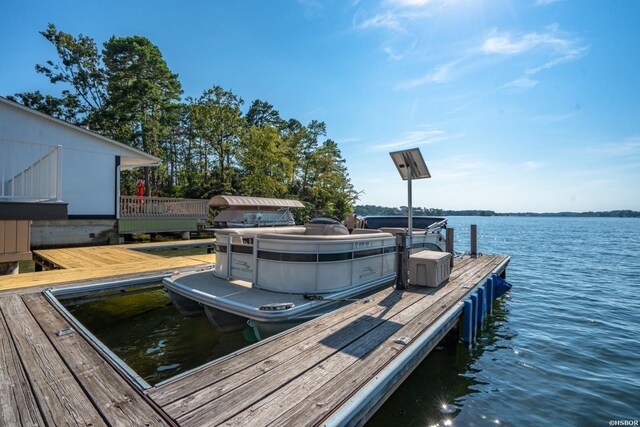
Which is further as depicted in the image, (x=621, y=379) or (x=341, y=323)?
(x=621, y=379)

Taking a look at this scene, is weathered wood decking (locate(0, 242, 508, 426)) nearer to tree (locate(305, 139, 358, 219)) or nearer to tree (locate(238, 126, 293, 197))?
tree (locate(238, 126, 293, 197))

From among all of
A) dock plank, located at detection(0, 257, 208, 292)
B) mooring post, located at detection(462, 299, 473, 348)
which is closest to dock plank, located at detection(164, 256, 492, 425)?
mooring post, located at detection(462, 299, 473, 348)

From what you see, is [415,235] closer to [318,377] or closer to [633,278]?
[318,377]

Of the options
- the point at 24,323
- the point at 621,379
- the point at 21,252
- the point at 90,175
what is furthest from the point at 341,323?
the point at 90,175

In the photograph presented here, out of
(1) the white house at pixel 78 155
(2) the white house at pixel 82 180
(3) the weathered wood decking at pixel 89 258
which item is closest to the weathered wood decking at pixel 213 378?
(3) the weathered wood decking at pixel 89 258

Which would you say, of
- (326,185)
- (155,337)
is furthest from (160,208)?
(326,185)

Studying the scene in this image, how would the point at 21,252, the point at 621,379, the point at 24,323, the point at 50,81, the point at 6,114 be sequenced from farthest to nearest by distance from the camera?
the point at 50,81 → the point at 6,114 → the point at 21,252 → the point at 621,379 → the point at 24,323

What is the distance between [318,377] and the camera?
3127 mm

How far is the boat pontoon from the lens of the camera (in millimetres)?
5008

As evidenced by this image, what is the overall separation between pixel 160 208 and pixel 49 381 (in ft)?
50.6

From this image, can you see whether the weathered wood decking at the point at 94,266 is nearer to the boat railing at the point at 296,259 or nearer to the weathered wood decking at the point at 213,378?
the weathered wood decking at the point at 213,378

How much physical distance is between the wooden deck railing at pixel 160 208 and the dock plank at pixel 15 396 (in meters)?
13.6

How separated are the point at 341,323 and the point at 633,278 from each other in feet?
55.2

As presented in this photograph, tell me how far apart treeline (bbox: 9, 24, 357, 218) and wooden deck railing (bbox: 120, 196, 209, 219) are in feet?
38.8
